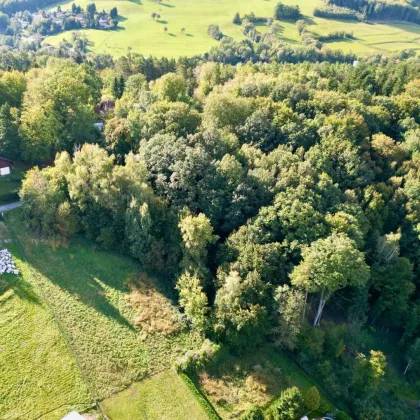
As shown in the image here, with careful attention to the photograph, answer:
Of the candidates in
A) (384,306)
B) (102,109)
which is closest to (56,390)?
(384,306)

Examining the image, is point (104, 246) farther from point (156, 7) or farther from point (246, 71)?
point (156, 7)

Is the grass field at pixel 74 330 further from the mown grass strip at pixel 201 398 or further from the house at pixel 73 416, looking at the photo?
the house at pixel 73 416

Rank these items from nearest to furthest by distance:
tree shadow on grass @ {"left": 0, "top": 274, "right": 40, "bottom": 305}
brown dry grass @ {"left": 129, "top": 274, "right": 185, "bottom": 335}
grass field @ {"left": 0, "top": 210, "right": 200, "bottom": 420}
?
grass field @ {"left": 0, "top": 210, "right": 200, "bottom": 420} < brown dry grass @ {"left": 129, "top": 274, "right": 185, "bottom": 335} < tree shadow on grass @ {"left": 0, "top": 274, "right": 40, "bottom": 305}

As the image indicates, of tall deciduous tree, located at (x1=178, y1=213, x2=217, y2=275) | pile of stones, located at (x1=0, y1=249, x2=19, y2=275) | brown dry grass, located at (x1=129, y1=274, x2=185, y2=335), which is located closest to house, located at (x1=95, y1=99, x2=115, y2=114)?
pile of stones, located at (x1=0, y1=249, x2=19, y2=275)

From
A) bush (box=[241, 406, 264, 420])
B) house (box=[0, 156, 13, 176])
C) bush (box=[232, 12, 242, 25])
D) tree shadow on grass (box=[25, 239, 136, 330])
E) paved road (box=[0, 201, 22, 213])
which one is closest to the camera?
bush (box=[241, 406, 264, 420])

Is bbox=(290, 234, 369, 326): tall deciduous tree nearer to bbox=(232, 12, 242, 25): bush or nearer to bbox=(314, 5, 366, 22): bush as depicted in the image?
bbox=(232, 12, 242, 25): bush

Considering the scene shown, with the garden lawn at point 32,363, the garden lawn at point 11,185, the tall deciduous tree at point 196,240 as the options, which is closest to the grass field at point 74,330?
the garden lawn at point 32,363

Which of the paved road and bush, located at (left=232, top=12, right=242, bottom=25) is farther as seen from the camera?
bush, located at (left=232, top=12, right=242, bottom=25)
